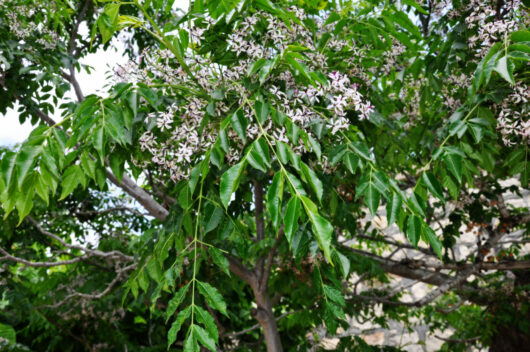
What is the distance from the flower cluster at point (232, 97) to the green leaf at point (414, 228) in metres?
0.38

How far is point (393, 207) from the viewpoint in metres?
1.38

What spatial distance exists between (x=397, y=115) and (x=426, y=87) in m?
1.39

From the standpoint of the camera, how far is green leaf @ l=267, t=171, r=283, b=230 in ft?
3.84

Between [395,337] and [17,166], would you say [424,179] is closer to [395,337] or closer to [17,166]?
[17,166]

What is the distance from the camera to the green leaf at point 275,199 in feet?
3.84

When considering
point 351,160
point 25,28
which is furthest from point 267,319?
point 25,28

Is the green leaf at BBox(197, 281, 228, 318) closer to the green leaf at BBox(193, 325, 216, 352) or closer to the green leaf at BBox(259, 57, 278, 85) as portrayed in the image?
the green leaf at BBox(193, 325, 216, 352)

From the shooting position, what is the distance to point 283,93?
5.40 feet

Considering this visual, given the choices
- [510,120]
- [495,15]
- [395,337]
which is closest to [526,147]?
[510,120]

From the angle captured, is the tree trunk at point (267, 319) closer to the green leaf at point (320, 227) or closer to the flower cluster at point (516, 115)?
the flower cluster at point (516, 115)

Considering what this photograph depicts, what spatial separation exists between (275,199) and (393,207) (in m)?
0.40

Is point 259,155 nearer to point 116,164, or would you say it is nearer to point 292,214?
point 292,214

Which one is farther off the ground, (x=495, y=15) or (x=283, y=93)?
(x=495, y=15)

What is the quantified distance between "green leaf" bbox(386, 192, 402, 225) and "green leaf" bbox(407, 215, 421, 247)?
5 centimetres
